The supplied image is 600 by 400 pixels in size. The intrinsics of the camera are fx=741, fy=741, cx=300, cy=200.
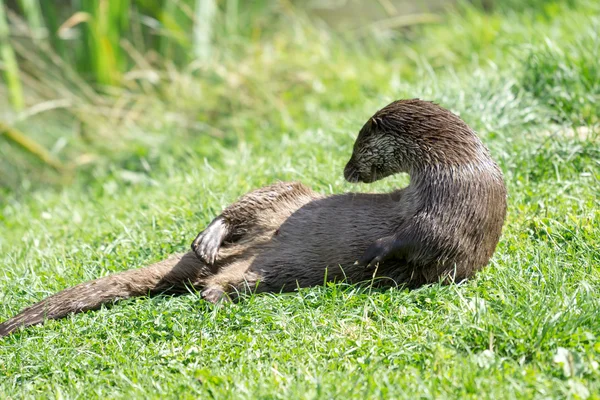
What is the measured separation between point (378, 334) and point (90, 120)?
5.27m

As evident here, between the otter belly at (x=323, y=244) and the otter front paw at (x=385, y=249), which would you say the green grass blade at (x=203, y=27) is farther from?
the otter front paw at (x=385, y=249)

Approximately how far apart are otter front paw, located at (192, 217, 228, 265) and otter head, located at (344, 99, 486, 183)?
779 mm

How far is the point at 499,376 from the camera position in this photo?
8.47ft

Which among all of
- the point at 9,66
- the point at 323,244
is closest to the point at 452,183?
the point at 323,244

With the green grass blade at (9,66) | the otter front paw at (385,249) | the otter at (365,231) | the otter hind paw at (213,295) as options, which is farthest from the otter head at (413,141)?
the green grass blade at (9,66)

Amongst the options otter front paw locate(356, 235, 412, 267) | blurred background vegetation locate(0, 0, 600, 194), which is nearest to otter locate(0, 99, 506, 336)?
otter front paw locate(356, 235, 412, 267)

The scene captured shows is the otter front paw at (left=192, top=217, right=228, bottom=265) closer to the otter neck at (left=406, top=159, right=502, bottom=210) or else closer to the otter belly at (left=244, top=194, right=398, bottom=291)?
the otter belly at (left=244, top=194, right=398, bottom=291)

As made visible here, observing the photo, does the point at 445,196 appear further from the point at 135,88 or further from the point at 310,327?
the point at 135,88

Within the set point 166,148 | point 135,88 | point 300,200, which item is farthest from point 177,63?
point 300,200

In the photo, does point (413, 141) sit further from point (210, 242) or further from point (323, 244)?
point (210, 242)

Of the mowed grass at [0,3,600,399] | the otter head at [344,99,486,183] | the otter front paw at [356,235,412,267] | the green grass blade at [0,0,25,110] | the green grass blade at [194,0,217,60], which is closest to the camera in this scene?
the mowed grass at [0,3,600,399]

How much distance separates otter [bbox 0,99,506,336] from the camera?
3211 millimetres

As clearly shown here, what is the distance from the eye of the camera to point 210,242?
3.56m

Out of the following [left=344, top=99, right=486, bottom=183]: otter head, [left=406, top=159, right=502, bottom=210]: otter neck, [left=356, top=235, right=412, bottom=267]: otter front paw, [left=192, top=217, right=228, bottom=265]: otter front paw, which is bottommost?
[left=192, top=217, right=228, bottom=265]: otter front paw
